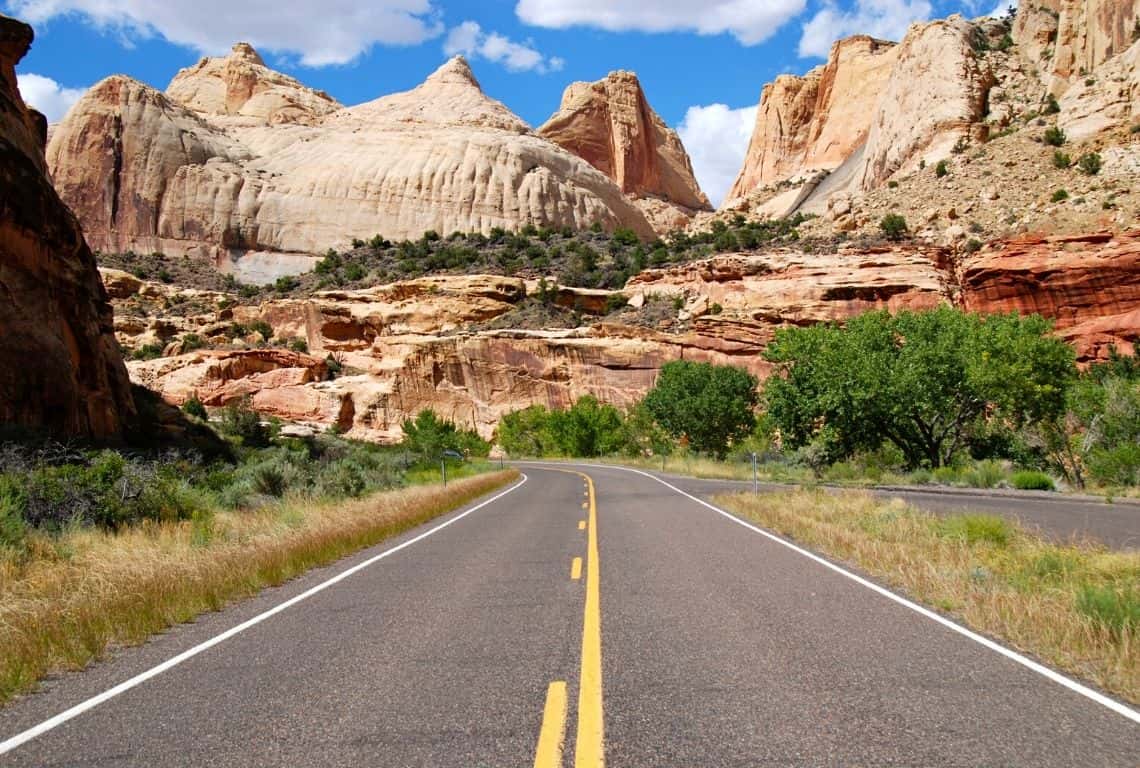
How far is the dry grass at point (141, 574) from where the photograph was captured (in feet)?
20.9

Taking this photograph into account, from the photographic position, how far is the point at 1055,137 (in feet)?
195

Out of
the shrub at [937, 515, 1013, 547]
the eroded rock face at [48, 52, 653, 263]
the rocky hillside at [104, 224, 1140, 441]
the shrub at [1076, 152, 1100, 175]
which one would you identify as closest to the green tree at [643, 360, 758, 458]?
the rocky hillside at [104, 224, 1140, 441]

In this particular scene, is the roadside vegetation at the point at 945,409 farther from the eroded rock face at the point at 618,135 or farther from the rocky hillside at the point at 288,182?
the eroded rock face at the point at 618,135

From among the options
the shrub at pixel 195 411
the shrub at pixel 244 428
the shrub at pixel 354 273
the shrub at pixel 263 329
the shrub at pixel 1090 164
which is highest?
the shrub at pixel 1090 164

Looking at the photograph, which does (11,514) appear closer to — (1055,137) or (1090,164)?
(1090,164)

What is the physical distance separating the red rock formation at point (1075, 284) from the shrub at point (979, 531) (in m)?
43.2

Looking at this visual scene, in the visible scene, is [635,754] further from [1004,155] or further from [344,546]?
[1004,155]

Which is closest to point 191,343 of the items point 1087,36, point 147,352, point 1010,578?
point 147,352

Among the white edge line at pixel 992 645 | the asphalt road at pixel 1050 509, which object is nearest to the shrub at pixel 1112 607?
the white edge line at pixel 992 645

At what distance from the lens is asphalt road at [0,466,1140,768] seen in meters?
4.07

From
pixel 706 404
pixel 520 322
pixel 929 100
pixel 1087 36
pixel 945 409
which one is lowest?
pixel 945 409

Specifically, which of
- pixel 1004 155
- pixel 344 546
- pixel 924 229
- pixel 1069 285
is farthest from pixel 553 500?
pixel 1004 155

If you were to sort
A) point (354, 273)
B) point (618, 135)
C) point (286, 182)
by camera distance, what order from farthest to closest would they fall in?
point (618, 135), point (286, 182), point (354, 273)

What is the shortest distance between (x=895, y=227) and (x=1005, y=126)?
15.4m
